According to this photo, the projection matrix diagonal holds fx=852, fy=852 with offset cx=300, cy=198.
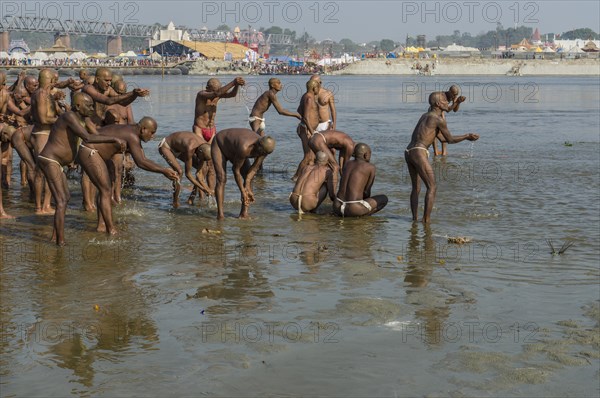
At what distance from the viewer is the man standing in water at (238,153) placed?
1224 centimetres

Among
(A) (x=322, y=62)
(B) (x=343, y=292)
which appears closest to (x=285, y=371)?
(B) (x=343, y=292)

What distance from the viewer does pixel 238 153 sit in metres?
12.4

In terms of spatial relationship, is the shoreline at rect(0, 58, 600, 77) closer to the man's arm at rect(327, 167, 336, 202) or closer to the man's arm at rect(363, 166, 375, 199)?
the man's arm at rect(327, 167, 336, 202)

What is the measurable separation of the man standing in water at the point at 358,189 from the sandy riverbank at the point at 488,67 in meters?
130

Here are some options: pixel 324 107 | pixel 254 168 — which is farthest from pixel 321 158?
pixel 324 107

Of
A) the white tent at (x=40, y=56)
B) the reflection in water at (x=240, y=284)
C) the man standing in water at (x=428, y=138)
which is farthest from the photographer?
the white tent at (x=40, y=56)

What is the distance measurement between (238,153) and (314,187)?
159 cm

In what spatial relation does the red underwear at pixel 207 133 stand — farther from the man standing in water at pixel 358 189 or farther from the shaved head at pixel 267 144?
the shaved head at pixel 267 144

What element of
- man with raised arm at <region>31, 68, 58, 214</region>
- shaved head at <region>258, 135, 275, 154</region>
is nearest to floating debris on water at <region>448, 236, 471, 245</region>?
shaved head at <region>258, 135, 275, 154</region>

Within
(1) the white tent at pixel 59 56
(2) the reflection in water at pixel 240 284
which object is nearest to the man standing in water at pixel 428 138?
(2) the reflection in water at pixel 240 284

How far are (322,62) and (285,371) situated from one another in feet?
487

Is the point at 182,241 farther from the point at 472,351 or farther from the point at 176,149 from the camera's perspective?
the point at 472,351

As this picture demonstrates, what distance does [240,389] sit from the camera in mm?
6543

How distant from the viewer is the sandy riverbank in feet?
454
